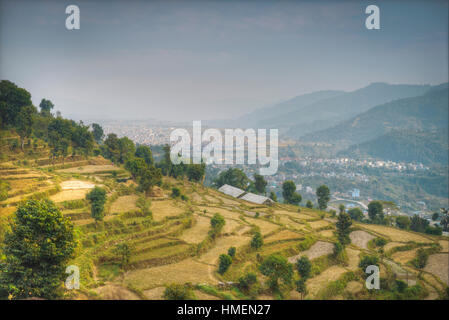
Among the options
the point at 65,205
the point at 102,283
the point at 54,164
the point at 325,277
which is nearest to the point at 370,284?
the point at 325,277

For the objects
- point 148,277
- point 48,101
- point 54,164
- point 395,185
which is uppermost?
point 48,101

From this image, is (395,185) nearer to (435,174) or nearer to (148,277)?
(435,174)

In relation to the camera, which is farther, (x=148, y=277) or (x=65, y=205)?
(x=65, y=205)

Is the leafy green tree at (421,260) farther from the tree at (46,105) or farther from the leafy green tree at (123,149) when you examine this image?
the tree at (46,105)

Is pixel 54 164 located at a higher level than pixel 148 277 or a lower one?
higher

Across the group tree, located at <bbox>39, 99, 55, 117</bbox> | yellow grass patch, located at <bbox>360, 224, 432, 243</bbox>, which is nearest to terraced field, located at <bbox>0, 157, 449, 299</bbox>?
yellow grass patch, located at <bbox>360, 224, 432, 243</bbox>

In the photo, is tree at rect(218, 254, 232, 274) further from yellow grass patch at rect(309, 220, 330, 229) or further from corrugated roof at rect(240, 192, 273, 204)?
corrugated roof at rect(240, 192, 273, 204)

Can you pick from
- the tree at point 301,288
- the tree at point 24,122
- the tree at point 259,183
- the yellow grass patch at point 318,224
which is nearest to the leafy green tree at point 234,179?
the tree at point 259,183
